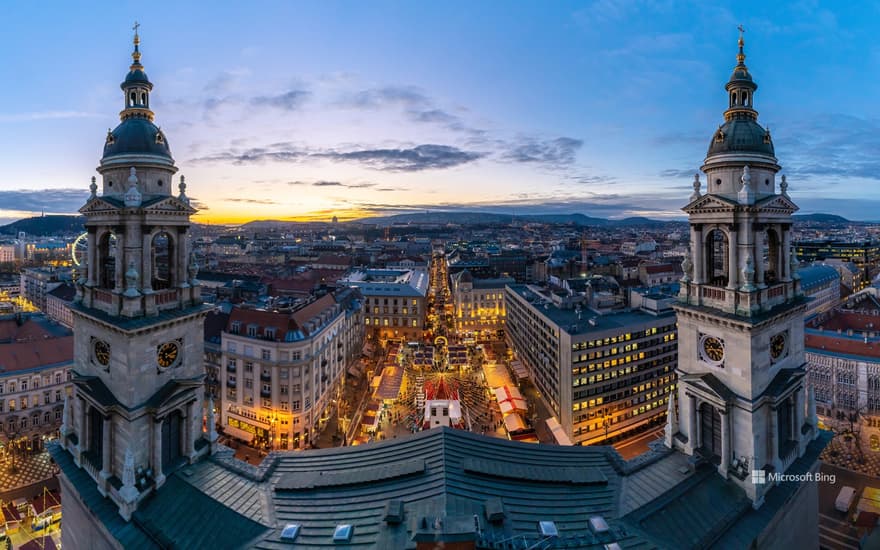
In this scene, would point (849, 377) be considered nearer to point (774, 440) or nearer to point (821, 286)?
point (774, 440)

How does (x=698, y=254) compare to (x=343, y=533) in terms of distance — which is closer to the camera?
(x=343, y=533)

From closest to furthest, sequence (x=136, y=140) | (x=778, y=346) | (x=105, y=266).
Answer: (x=136, y=140) → (x=778, y=346) → (x=105, y=266)

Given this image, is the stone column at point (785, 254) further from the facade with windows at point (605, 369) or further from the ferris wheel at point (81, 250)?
the ferris wheel at point (81, 250)

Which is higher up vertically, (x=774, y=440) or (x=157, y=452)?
(x=774, y=440)

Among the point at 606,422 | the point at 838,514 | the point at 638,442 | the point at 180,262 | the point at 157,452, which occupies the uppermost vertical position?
the point at 180,262

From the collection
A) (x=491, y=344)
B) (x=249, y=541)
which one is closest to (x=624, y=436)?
(x=491, y=344)

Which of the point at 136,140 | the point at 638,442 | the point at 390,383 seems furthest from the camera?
the point at 390,383

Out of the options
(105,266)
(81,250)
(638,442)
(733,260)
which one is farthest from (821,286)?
(81,250)

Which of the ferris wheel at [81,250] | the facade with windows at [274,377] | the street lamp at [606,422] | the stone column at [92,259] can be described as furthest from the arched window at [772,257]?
the facade with windows at [274,377]

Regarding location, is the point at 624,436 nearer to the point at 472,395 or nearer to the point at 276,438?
the point at 472,395
